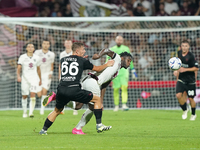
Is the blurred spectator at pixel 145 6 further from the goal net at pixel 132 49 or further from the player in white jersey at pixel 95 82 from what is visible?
the player in white jersey at pixel 95 82

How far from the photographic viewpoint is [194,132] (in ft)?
25.7

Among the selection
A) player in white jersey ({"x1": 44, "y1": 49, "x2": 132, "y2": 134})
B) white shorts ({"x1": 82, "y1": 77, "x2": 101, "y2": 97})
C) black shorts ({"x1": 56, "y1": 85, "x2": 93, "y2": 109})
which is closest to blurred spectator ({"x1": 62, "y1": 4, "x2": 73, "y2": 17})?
player in white jersey ({"x1": 44, "y1": 49, "x2": 132, "y2": 134})

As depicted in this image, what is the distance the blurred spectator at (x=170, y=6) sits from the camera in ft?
61.1

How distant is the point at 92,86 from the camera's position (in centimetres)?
759

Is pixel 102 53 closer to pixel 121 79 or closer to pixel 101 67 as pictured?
pixel 101 67

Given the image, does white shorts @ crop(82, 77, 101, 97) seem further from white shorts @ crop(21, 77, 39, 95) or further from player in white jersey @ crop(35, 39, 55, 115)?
player in white jersey @ crop(35, 39, 55, 115)

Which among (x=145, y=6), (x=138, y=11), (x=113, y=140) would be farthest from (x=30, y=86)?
(x=145, y=6)

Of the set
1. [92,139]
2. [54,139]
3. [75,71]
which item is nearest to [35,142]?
[54,139]

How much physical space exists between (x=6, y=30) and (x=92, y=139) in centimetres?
993

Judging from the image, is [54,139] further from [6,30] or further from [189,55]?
[6,30]

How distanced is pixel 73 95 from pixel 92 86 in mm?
614

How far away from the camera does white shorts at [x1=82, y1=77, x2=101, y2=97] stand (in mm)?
7578

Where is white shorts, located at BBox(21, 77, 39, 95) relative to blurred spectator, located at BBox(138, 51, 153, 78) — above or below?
below

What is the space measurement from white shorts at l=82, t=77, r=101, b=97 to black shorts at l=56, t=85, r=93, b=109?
1.15 ft
